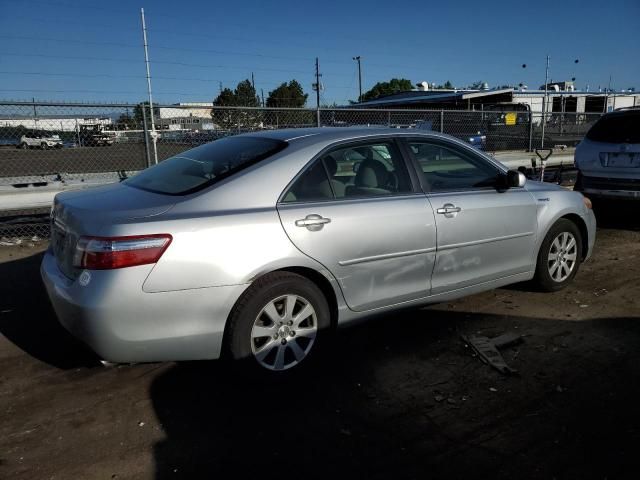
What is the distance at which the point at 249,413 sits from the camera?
307cm

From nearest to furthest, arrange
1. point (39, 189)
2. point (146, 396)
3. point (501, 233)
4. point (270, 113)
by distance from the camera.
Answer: point (146, 396) → point (501, 233) → point (39, 189) → point (270, 113)

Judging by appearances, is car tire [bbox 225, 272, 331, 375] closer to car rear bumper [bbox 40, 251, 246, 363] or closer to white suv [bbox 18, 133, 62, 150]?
car rear bumper [bbox 40, 251, 246, 363]

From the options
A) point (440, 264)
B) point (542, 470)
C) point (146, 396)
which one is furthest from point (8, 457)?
point (440, 264)

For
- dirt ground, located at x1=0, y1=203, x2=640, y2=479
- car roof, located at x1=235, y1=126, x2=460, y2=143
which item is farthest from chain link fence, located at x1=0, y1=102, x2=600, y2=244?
car roof, located at x1=235, y1=126, x2=460, y2=143

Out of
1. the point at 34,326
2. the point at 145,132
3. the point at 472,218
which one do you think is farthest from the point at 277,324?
the point at 145,132

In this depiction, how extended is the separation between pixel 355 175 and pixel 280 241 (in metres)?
0.95

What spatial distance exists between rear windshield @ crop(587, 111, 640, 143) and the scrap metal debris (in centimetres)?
479

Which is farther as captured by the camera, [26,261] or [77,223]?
[26,261]

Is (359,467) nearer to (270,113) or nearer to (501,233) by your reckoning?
(501,233)

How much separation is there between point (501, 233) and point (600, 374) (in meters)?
1.29

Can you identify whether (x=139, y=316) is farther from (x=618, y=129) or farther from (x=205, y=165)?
(x=618, y=129)

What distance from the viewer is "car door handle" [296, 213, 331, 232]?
10.8 feet

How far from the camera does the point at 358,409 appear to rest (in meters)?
3.09

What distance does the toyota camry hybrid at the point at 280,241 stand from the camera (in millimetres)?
2879
